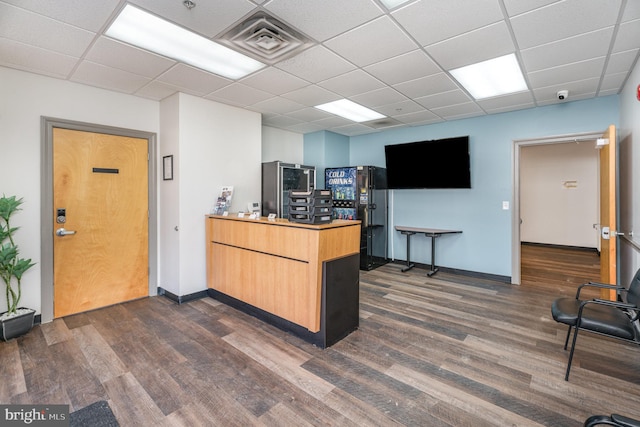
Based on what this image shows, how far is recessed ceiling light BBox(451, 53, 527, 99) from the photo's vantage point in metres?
3.04

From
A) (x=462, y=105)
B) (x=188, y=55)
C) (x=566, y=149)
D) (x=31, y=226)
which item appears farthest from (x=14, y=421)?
(x=566, y=149)

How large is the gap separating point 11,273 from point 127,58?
2346 mm

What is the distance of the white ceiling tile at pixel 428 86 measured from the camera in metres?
3.35

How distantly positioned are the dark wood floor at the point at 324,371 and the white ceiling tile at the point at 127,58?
2.66m

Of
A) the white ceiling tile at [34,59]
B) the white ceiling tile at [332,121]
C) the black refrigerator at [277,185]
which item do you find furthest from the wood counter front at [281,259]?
the white ceiling tile at [332,121]

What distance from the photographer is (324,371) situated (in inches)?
93.0

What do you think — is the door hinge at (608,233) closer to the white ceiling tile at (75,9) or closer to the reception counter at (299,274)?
the reception counter at (299,274)

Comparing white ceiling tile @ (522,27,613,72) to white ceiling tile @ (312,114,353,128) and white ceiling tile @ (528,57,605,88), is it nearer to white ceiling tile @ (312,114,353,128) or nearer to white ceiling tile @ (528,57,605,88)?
white ceiling tile @ (528,57,605,88)

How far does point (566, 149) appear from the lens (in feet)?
24.1

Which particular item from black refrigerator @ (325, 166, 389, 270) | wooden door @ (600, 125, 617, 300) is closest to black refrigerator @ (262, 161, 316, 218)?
black refrigerator @ (325, 166, 389, 270)

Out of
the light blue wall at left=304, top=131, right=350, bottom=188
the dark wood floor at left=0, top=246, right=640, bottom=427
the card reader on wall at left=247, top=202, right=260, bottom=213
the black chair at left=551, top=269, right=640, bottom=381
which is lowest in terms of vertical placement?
the dark wood floor at left=0, top=246, right=640, bottom=427

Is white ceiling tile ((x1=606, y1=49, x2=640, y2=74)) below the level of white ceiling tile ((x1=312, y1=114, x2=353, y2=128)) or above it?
below

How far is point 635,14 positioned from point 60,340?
17.9 feet

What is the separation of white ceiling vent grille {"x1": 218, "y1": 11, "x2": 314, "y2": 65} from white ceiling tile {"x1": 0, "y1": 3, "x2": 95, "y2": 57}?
3.75ft
